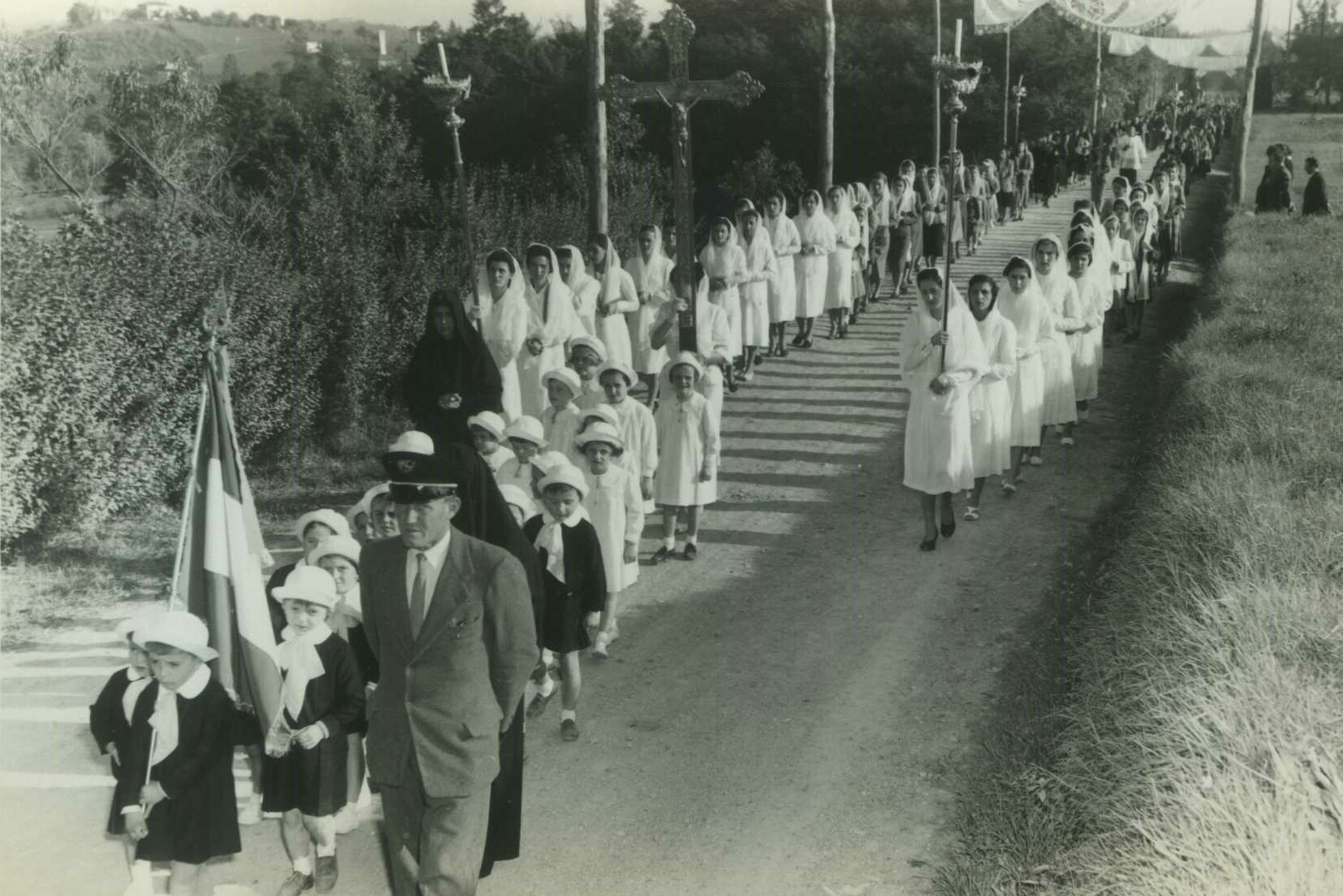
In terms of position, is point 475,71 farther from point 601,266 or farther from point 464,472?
point 464,472

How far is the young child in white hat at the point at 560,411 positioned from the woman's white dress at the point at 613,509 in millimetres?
845

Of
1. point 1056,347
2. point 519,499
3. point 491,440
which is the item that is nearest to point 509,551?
point 519,499

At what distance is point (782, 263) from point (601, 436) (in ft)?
28.7

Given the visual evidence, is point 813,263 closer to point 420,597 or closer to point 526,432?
point 526,432

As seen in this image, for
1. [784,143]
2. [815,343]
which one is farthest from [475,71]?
[815,343]

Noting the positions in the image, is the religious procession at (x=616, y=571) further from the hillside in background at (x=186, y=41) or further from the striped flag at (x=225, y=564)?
the hillside in background at (x=186, y=41)

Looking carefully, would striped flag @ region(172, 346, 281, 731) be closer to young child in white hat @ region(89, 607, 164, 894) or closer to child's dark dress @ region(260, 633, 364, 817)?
child's dark dress @ region(260, 633, 364, 817)

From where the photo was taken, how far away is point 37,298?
884cm

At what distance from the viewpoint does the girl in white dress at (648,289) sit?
1343 cm

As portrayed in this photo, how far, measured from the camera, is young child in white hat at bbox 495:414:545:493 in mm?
7445

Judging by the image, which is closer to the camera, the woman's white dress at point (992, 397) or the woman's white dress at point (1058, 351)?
the woman's white dress at point (992, 397)

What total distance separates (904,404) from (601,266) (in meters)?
3.33

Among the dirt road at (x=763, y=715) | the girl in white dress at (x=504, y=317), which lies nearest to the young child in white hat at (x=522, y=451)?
the dirt road at (x=763, y=715)

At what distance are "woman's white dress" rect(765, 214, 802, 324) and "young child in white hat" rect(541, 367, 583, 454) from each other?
7.35m
